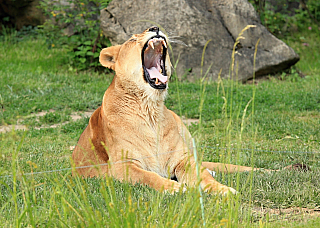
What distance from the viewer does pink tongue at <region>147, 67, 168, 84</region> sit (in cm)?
403

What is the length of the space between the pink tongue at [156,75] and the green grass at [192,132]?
0.66m

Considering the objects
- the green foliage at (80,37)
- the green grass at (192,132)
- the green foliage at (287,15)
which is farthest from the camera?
the green foliage at (287,15)

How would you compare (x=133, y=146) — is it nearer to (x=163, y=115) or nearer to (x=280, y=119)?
(x=163, y=115)

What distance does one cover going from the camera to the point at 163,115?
4.17 meters

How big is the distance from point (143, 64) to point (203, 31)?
252 inches

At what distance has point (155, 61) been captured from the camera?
14.3 feet

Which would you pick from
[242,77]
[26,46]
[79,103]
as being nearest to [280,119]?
[242,77]

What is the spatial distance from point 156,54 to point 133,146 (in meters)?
0.99

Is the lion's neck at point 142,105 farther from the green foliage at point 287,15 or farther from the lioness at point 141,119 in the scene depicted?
the green foliage at point 287,15

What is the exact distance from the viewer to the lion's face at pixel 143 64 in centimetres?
402

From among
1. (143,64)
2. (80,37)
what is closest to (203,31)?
(80,37)

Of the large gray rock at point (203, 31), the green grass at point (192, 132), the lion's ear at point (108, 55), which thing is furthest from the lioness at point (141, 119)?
the large gray rock at point (203, 31)

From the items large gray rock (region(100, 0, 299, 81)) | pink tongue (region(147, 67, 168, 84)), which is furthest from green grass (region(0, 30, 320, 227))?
pink tongue (region(147, 67, 168, 84))

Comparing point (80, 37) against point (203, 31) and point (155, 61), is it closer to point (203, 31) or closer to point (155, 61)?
point (203, 31)
